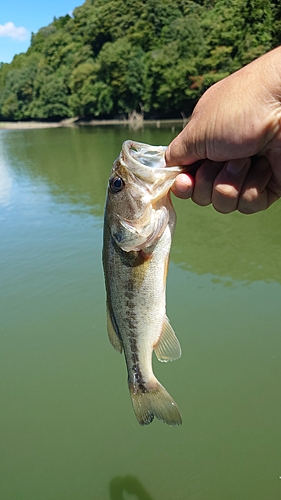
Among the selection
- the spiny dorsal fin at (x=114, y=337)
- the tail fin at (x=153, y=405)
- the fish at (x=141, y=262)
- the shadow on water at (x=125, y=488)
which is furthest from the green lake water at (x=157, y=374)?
the spiny dorsal fin at (x=114, y=337)

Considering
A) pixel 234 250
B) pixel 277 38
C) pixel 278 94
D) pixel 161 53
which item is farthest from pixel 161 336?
pixel 161 53

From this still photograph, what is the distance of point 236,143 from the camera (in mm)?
2008

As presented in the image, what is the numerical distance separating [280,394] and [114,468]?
2105mm

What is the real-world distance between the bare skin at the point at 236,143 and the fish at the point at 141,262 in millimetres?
167

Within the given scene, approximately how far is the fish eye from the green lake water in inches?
128

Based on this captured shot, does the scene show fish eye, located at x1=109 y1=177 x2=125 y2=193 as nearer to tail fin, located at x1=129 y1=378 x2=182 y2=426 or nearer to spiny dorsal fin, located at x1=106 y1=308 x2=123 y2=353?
spiny dorsal fin, located at x1=106 y1=308 x2=123 y2=353

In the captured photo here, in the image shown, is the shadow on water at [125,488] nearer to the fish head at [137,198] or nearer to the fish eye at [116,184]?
the fish head at [137,198]

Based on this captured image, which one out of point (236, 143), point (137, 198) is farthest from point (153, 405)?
point (236, 143)

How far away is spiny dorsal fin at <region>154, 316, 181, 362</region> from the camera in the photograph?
7.88 feet

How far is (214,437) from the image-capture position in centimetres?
450

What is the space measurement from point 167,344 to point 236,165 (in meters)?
1.08

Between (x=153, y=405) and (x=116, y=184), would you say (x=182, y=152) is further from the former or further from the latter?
(x=153, y=405)

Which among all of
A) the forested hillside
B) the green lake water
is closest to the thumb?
the green lake water

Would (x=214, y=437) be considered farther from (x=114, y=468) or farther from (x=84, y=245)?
(x=84, y=245)
